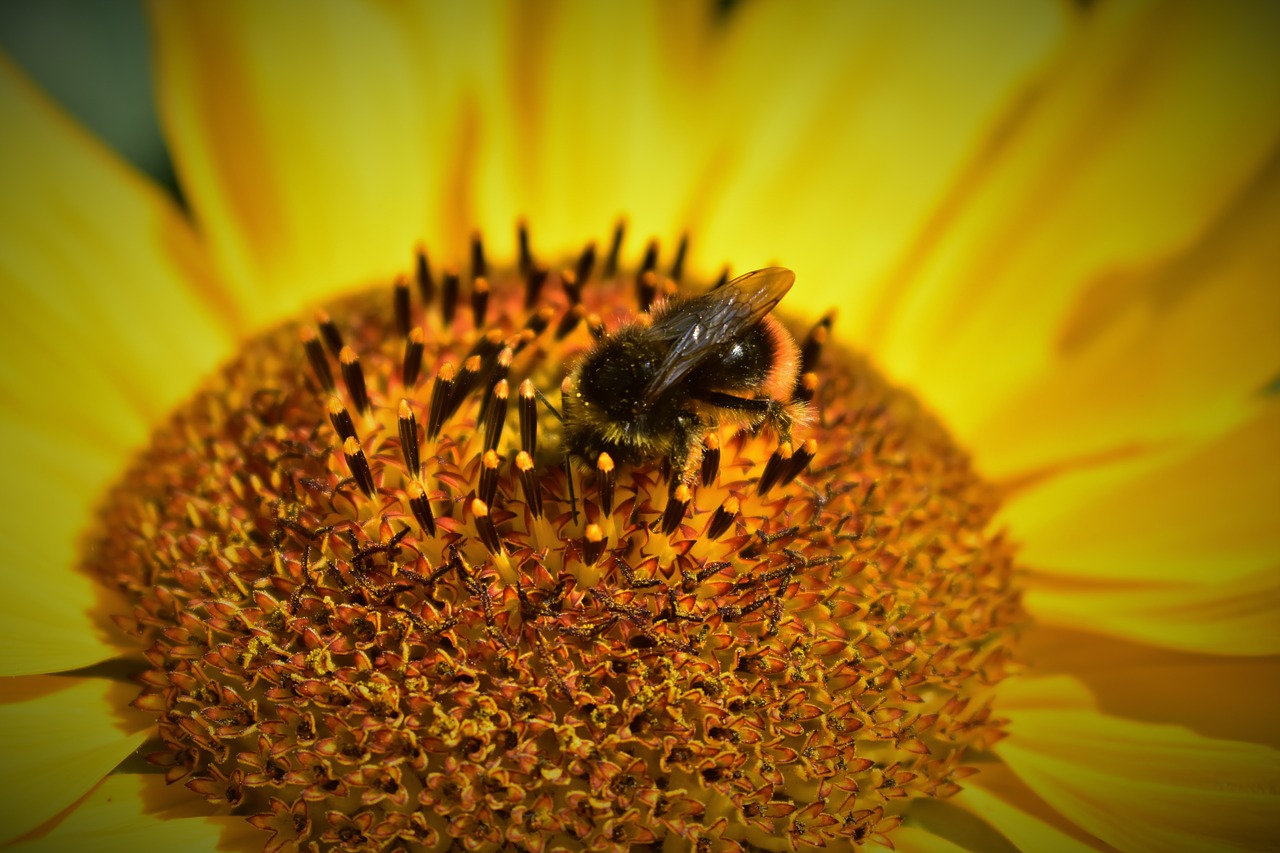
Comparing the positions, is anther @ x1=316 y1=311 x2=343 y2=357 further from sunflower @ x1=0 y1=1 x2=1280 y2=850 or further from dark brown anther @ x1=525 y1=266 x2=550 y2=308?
dark brown anther @ x1=525 y1=266 x2=550 y2=308

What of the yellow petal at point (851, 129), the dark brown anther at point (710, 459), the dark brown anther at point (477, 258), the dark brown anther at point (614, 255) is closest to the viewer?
the dark brown anther at point (710, 459)

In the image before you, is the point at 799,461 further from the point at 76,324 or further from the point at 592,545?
the point at 76,324

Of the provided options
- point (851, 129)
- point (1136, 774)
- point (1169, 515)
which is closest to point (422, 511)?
point (1136, 774)

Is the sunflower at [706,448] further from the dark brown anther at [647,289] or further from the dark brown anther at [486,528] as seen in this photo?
the dark brown anther at [647,289]

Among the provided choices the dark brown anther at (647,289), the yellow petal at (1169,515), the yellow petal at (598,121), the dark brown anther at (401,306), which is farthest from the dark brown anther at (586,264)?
the yellow petal at (1169,515)

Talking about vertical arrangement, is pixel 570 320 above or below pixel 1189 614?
above

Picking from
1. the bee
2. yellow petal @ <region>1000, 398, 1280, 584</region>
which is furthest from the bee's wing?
yellow petal @ <region>1000, 398, 1280, 584</region>
